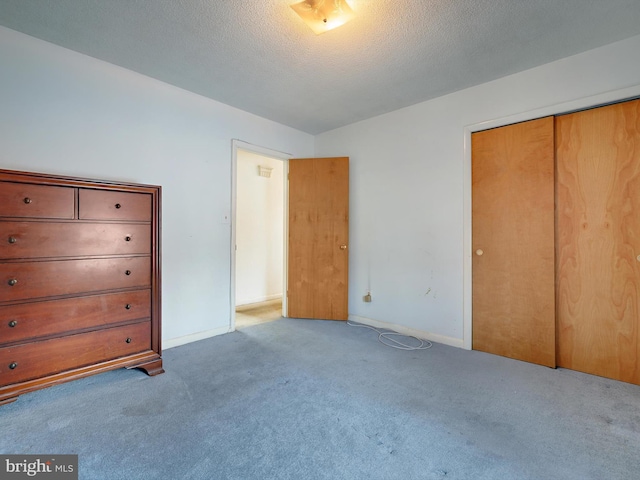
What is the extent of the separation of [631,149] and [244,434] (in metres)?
3.17

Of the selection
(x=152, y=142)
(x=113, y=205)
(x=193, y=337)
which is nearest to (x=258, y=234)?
(x=193, y=337)

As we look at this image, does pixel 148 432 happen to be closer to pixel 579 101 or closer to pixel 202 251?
pixel 202 251

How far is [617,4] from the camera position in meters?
1.72

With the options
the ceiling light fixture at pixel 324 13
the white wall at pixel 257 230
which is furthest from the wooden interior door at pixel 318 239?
the ceiling light fixture at pixel 324 13

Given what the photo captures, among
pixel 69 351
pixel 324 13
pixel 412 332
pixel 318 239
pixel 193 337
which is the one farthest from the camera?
pixel 318 239

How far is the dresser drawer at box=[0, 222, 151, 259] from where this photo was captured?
1686 mm

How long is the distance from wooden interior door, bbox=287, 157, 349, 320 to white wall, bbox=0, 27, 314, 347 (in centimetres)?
65

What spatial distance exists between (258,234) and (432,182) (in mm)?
2828

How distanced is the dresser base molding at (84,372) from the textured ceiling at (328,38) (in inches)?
90.3

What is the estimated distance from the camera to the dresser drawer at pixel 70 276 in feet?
5.52

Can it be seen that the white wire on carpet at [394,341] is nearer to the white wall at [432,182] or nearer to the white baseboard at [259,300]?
the white wall at [432,182]

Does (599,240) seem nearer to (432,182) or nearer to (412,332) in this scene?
(432,182)

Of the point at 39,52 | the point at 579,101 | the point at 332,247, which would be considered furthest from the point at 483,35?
the point at 39,52

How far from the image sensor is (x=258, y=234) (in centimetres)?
470
